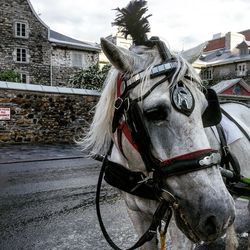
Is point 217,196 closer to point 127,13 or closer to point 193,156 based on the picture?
point 193,156

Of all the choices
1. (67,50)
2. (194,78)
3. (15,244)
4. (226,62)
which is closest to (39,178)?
(15,244)

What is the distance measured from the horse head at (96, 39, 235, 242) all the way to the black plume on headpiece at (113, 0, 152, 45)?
0.98 ft

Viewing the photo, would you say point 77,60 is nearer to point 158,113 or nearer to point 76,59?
point 76,59

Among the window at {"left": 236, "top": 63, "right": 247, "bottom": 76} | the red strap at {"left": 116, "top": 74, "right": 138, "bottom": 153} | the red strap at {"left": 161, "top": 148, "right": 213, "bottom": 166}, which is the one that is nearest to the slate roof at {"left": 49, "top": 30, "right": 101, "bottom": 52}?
the window at {"left": 236, "top": 63, "right": 247, "bottom": 76}

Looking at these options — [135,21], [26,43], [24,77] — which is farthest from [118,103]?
[26,43]

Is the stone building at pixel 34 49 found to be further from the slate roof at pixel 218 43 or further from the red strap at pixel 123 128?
the red strap at pixel 123 128

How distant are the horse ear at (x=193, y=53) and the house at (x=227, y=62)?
36.9 metres

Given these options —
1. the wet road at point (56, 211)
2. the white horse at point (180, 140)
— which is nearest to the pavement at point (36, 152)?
the wet road at point (56, 211)

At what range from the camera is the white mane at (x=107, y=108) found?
1.95 metres

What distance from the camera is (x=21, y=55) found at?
3219cm

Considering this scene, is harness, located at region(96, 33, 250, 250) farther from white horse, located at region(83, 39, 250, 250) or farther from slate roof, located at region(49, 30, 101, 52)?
slate roof, located at region(49, 30, 101, 52)

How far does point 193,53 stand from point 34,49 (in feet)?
106

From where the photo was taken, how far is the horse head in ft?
5.60

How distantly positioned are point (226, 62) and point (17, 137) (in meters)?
32.2
